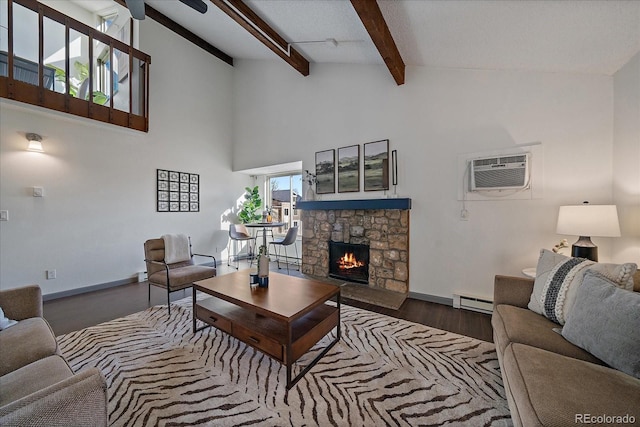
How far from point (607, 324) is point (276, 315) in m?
1.79

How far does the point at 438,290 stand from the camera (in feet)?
10.6

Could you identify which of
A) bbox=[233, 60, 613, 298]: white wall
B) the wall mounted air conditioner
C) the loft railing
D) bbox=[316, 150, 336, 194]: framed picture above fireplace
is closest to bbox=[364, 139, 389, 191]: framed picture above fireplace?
bbox=[233, 60, 613, 298]: white wall

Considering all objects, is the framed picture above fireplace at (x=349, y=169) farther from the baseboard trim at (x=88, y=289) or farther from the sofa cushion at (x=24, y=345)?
the baseboard trim at (x=88, y=289)

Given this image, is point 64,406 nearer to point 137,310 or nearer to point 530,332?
point 530,332

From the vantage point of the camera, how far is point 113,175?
3916mm

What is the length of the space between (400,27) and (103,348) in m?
4.08

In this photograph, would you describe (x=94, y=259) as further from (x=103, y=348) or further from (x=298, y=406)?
(x=298, y=406)

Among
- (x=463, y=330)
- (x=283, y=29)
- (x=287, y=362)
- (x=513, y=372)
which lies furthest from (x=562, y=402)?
(x=283, y=29)

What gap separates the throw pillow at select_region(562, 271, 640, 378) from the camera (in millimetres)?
1134

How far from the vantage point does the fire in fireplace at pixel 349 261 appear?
12.7ft

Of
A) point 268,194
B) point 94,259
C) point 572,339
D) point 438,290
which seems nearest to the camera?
point 572,339

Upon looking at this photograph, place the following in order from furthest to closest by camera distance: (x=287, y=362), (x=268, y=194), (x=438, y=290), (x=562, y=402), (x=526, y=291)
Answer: (x=268, y=194) < (x=438, y=290) < (x=526, y=291) < (x=287, y=362) < (x=562, y=402)

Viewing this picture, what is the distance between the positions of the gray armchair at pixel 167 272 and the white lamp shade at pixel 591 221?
3826 millimetres

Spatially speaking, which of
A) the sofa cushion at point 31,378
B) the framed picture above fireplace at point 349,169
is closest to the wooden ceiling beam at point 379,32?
the framed picture above fireplace at point 349,169
